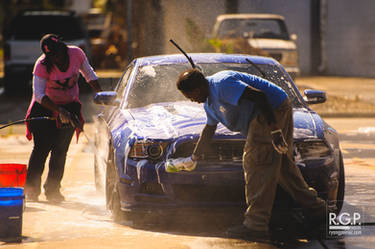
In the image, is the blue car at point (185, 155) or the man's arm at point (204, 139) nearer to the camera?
the man's arm at point (204, 139)

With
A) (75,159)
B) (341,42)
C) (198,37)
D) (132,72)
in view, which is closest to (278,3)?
(341,42)

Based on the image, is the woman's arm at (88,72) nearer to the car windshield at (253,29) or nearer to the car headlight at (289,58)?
the car windshield at (253,29)

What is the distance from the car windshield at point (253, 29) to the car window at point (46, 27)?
3376 millimetres

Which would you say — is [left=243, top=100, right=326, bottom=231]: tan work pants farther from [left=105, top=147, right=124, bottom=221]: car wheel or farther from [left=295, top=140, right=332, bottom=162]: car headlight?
[left=105, top=147, right=124, bottom=221]: car wheel

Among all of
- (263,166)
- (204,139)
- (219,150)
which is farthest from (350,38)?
(263,166)

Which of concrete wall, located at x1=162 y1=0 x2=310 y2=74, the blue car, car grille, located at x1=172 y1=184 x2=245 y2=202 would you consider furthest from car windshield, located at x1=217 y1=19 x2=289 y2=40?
car grille, located at x1=172 y1=184 x2=245 y2=202

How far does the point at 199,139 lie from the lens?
669 centimetres

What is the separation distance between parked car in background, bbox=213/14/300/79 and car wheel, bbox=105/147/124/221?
12636 mm

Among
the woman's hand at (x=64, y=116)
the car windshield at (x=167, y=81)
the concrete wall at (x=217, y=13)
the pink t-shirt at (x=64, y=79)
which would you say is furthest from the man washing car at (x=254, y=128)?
the concrete wall at (x=217, y=13)

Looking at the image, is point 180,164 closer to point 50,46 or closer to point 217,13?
point 50,46

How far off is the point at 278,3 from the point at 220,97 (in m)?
22.1

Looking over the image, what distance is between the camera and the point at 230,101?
20.7 ft

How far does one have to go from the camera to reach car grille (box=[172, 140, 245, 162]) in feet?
22.8

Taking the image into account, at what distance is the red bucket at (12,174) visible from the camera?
26.3 feet
